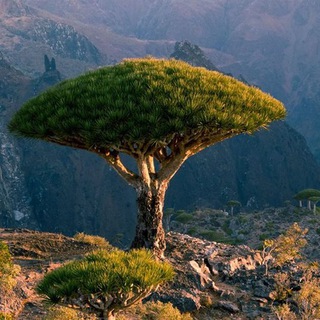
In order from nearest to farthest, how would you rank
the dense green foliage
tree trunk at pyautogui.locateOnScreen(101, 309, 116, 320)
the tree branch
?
tree trunk at pyautogui.locateOnScreen(101, 309, 116, 320), the dense green foliage, the tree branch

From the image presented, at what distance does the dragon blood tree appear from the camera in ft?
43.1

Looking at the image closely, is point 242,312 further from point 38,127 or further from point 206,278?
point 38,127

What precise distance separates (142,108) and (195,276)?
6.71 metres

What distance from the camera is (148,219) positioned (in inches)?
650

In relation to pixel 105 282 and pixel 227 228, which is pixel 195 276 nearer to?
pixel 105 282

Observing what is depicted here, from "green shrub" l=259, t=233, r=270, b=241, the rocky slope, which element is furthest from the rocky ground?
"green shrub" l=259, t=233, r=270, b=241

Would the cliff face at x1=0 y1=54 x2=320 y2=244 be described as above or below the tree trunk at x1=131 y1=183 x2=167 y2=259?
above

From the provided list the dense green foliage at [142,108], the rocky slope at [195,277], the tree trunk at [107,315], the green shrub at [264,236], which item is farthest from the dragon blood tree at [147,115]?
the green shrub at [264,236]

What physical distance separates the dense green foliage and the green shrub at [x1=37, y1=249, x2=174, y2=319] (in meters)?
4.57

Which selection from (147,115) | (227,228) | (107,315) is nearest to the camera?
(107,315)

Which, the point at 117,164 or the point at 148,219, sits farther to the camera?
the point at 148,219

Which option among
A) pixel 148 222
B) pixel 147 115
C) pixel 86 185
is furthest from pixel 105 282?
pixel 86 185

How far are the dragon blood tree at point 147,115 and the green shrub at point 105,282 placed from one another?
457 cm

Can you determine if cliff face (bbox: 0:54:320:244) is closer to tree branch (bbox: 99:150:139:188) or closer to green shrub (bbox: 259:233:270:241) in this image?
green shrub (bbox: 259:233:270:241)
